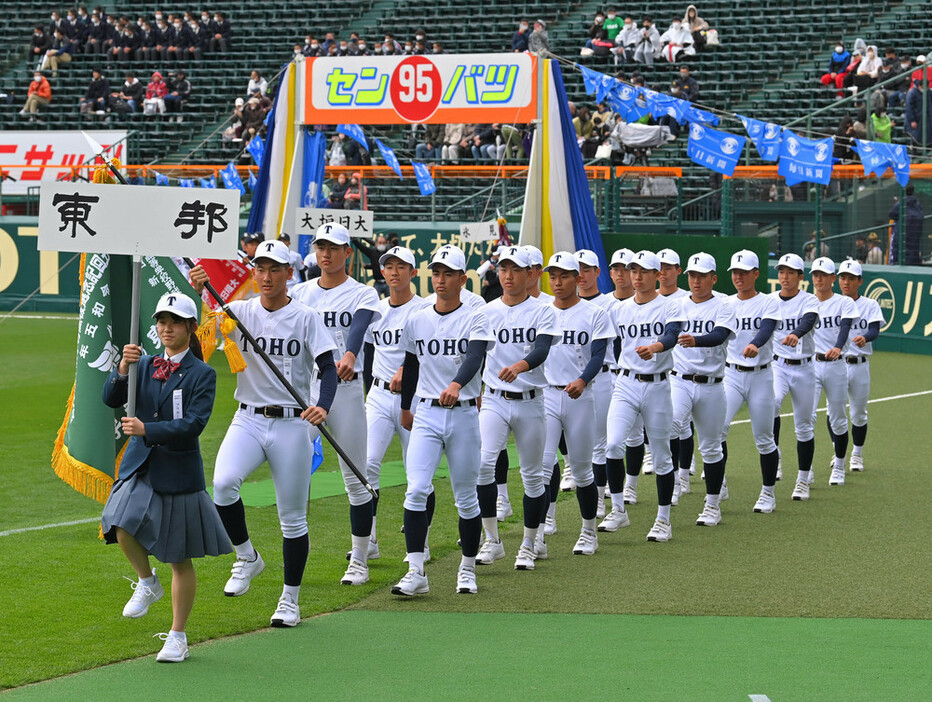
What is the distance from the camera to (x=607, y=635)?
717 centimetres

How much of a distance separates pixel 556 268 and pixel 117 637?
3.94 metres

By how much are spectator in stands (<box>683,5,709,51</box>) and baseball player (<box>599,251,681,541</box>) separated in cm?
2080

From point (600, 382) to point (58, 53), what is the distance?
96.3ft

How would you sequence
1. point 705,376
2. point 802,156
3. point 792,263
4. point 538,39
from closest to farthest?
point 705,376 < point 792,263 < point 802,156 < point 538,39

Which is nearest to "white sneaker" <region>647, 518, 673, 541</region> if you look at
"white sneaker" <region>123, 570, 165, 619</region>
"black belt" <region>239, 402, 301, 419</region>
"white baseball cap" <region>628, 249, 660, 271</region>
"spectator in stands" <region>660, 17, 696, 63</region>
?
"white baseball cap" <region>628, 249, 660, 271</region>

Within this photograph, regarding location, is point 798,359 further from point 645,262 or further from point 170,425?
point 170,425

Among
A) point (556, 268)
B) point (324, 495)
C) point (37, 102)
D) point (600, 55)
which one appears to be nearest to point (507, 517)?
point (324, 495)

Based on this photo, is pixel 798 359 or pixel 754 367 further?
pixel 798 359

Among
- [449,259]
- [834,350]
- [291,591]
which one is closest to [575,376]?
[449,259]

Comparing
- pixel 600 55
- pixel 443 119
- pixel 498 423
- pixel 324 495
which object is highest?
pixel 600 55

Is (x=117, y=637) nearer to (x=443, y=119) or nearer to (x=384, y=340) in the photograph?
(x=384, y=340)

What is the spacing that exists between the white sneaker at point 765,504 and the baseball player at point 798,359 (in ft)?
2.08

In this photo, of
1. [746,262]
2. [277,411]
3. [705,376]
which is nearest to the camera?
[277,411]

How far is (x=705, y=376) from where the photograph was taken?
1045cm
